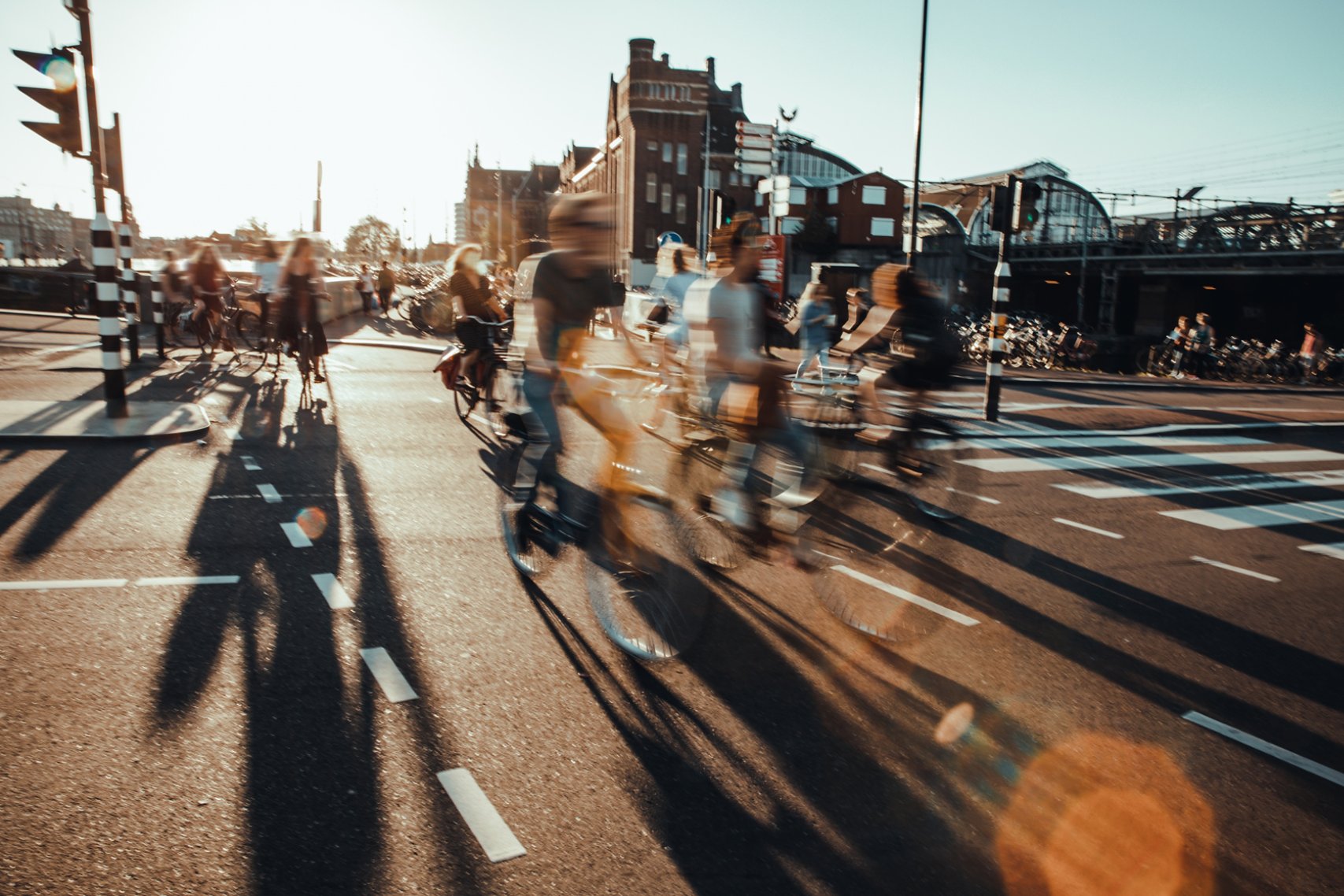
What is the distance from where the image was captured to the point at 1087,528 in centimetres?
762

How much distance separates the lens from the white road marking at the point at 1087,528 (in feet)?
→ 24.3

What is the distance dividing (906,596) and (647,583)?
6.18ft

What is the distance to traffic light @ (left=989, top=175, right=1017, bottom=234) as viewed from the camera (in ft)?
39.1

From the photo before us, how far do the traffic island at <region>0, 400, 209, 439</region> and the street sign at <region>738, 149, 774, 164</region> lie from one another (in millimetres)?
11277

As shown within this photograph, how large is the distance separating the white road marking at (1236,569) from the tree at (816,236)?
180 feet

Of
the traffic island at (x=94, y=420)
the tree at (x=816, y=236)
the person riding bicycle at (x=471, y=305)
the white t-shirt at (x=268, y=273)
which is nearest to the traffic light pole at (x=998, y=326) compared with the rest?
the person riding bicycle at (x=471, y=305)

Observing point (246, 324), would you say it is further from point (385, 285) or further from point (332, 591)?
point (332, 591)

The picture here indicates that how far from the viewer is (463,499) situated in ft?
24.9

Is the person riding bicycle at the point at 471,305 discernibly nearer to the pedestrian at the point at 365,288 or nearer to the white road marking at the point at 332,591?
the white road marking at the point at 332,591

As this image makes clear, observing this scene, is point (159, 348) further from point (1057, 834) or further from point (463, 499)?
point (1057, 834)

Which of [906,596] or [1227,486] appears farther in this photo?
[1227,486]

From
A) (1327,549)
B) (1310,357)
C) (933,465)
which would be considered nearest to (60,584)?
(933,465)

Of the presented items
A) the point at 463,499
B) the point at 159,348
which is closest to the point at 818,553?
the point at 463,499

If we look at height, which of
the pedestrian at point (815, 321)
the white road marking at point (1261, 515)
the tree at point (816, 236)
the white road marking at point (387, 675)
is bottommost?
the white road marking at point (1261, 515)
